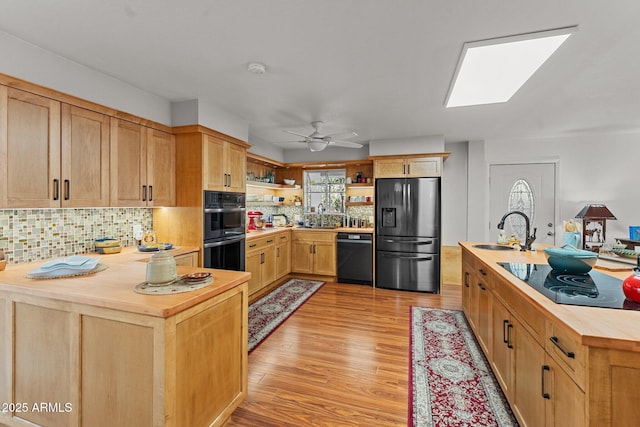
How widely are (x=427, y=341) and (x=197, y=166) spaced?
3.10 meters

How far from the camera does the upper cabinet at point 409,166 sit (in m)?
Answer: 4.64

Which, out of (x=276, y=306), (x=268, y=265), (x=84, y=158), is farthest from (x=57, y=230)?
(x=268, y=265)

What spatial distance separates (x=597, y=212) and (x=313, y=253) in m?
4.43

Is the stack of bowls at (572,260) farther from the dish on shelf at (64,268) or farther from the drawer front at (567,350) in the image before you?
the dish on shelf at (64,268)

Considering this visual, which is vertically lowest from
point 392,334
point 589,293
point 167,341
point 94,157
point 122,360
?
point 392,334

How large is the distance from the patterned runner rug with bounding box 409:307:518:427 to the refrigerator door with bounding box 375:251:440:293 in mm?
1330

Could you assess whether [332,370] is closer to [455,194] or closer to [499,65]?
[499,65]

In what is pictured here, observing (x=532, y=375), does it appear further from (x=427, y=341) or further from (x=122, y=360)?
(x=122, y=360)

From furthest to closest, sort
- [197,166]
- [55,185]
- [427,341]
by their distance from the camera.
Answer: [197,166]
[427,341]
[55,185]

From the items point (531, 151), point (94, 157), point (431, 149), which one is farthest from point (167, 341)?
point (531, 151)

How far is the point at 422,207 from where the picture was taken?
468cm

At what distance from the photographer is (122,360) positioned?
141cm

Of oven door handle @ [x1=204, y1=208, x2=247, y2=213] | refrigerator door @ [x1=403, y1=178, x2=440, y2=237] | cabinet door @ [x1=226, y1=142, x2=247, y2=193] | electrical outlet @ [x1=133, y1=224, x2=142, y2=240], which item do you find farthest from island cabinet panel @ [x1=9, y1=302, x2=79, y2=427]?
refrigerator door @ [x1=403, y1=178, x2=440, y2=237]

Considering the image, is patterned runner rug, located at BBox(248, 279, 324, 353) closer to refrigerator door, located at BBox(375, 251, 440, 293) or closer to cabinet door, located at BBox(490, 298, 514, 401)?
refrigerator door, located at BBox(375, 251, 440, 293)
